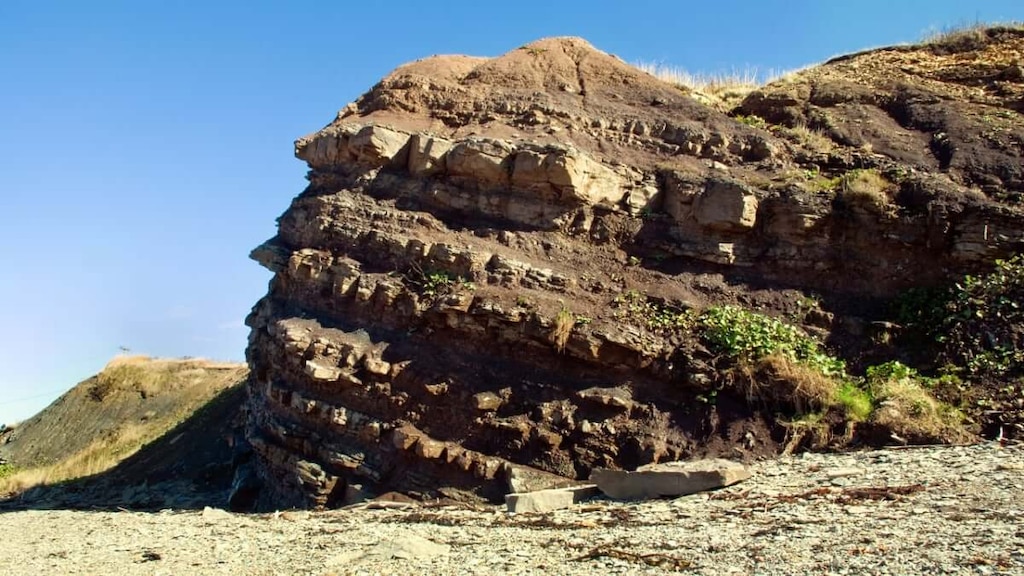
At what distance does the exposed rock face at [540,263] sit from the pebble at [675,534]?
63.4 inches

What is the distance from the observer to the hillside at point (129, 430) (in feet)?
65.1

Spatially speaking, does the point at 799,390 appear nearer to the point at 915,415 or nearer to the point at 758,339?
the point at 758,339

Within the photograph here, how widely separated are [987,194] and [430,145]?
1040cm

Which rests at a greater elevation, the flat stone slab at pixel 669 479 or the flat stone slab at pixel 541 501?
the flat stone slab at pixel 669 479

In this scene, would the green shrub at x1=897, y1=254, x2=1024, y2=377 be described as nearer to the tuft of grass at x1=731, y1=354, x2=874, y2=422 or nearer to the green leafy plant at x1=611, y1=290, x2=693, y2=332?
the tuft of grass at x1=731, y1=354, x2=874, y2=422

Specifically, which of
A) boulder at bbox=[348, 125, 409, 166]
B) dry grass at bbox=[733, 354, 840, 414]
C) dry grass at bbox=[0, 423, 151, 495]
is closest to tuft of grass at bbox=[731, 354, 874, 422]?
dry grass at bbox=[733, 354, 840, 414]

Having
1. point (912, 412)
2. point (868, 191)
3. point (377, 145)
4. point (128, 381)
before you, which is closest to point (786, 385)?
point (912, 412)

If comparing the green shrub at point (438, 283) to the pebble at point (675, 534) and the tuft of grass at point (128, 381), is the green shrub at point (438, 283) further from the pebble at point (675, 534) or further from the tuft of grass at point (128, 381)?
the tuft of grass at point (128, 381)

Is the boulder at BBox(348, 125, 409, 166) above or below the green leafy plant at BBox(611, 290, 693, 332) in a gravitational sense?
above

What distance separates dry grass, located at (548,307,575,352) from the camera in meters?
12.5

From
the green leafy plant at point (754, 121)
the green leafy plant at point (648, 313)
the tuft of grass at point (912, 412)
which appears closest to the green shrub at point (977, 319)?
the tuft of grass at point (912, 412)

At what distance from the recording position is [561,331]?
12.5m

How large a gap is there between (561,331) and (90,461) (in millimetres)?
18162

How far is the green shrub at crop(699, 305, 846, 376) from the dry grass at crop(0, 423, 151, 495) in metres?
18.1
